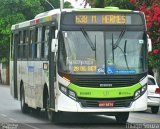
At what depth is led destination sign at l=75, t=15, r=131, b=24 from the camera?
17.5m

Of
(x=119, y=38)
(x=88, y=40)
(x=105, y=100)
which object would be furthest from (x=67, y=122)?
(x=119, y=38)

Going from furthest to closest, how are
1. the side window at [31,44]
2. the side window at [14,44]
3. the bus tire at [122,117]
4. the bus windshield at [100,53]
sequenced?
1. the side window at [14,44]
2. the side window at [31,44]
3. the bus tire at [122,117]
4. the bus windshield at [100,53]

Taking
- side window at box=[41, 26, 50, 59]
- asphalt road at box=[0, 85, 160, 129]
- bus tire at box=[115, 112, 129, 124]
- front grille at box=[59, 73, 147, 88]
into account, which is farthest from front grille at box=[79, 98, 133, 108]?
side window at box=[41, 26, 50, 59]

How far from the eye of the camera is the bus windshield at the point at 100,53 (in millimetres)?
17094

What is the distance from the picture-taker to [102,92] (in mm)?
17016

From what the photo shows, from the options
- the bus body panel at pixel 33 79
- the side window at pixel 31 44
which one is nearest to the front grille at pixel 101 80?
the bus body panel at pixel 33 79

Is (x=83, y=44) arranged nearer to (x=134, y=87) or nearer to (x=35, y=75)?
(x=134, y=87)

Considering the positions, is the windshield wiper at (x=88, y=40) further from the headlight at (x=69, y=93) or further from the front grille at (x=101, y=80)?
the headlight at (x=69, y=93)

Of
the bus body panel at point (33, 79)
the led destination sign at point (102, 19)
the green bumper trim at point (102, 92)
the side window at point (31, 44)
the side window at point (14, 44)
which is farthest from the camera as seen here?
the side window at point (14, 44)

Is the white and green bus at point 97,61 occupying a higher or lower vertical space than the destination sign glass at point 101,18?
lower

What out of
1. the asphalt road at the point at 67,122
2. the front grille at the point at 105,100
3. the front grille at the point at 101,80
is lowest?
the asphalt road at the point at 67,122

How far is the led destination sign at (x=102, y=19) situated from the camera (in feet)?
57.4

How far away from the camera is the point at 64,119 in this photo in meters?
20.1

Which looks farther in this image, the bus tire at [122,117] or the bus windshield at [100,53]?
the bus tire at [122,117]
